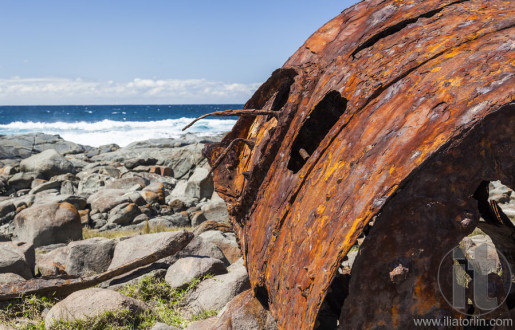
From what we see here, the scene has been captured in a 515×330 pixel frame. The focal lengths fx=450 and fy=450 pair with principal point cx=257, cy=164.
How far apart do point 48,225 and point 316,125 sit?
7577mm

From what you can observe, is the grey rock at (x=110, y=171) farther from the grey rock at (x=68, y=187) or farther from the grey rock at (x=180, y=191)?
the grey rock at (x=180, y=191)

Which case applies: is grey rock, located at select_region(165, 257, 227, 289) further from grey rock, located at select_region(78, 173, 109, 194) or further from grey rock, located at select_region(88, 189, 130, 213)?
grey rock, located at select_region(78, 173, 109, 194)

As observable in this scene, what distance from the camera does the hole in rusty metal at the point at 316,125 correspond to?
8.02 feet

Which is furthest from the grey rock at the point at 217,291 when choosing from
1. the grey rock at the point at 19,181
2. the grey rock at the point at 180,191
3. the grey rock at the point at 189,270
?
the grey rock at the point at 19,181

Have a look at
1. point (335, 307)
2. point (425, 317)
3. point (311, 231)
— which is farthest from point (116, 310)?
point (425, 317)

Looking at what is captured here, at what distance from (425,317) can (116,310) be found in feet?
9.72

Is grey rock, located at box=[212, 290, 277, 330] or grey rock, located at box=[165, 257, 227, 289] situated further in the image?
grey rock, located at box=[165, 257, 227, 289]

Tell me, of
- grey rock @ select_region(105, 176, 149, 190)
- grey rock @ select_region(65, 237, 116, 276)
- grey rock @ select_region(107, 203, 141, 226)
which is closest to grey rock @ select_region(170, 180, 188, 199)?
grey rock @ select_region(105, 176, 149, 190)

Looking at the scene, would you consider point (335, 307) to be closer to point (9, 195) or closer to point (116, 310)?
point (116, 310)

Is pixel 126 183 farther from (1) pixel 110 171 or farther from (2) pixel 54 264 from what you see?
(2) pixel 54 264

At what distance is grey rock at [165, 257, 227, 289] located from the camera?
4.85m

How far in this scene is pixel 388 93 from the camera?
199 cm

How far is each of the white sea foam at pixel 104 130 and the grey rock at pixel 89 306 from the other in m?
31.7

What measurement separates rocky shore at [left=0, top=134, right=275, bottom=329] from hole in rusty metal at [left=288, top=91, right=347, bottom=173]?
2.15 feet
